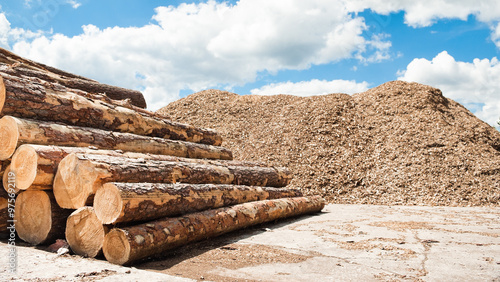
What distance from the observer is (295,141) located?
12086mm

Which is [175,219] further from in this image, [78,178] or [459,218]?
[459,218]

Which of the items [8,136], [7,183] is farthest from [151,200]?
[8,136]

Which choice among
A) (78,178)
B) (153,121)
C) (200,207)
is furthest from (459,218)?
(78,178)

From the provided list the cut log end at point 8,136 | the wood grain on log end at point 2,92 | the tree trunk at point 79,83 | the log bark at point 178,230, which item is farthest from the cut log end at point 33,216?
the tree trunk at point 79,83

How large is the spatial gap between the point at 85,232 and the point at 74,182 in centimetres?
54

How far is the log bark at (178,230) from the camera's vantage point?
3350 mm

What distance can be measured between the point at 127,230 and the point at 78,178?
831mm

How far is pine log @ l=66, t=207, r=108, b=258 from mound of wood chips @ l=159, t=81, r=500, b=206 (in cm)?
696

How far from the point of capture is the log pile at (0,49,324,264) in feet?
11.5

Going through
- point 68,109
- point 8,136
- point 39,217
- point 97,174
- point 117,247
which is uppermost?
point 68,109

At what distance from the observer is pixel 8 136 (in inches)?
161

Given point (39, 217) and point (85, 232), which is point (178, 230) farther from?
point (39, 217)

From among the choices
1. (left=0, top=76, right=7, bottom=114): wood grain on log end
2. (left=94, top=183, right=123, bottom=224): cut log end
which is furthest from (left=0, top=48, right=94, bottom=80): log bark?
(left=94, top=183, right=123, bottom=224): cut log end

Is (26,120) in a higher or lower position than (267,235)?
higher
